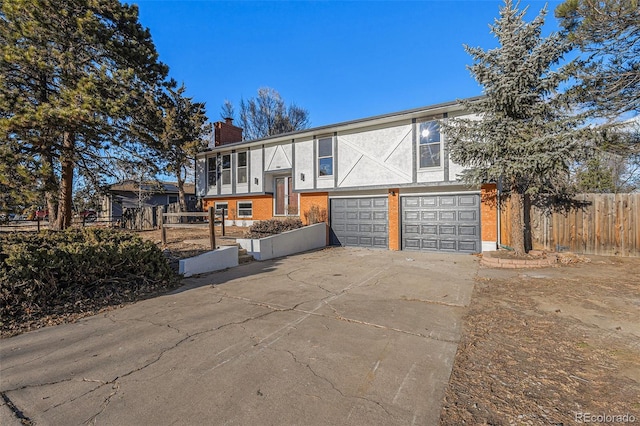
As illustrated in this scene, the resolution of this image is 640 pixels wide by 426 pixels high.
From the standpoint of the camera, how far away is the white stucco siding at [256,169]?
16234mm

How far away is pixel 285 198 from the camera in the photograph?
1611cm

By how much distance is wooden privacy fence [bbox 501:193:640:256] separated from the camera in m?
8.79

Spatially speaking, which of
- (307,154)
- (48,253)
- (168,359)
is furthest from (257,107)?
(168,359)

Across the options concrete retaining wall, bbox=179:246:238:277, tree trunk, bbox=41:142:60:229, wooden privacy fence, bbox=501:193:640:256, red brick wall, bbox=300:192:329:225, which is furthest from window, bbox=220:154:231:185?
wooden privacy fence, bbox=501:193:640:256

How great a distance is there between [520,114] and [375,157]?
5.23 meters

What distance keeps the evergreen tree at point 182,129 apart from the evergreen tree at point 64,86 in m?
3.64

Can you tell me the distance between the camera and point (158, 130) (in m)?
12.2

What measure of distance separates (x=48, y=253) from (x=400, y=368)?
5.47 metres

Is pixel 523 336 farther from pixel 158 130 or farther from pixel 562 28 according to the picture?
pixel 158 130

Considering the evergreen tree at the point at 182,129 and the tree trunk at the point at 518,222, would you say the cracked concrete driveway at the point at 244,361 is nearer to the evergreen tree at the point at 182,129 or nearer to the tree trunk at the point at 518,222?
the tree trunk at the point at 518,222

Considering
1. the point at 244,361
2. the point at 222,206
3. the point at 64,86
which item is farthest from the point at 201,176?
the point at 244,361

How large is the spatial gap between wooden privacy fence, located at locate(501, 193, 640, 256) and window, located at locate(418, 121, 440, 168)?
3.70 metres

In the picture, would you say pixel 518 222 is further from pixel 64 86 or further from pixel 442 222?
pixel 64 86

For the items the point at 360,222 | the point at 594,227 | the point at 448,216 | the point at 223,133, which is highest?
the point at 223,133
